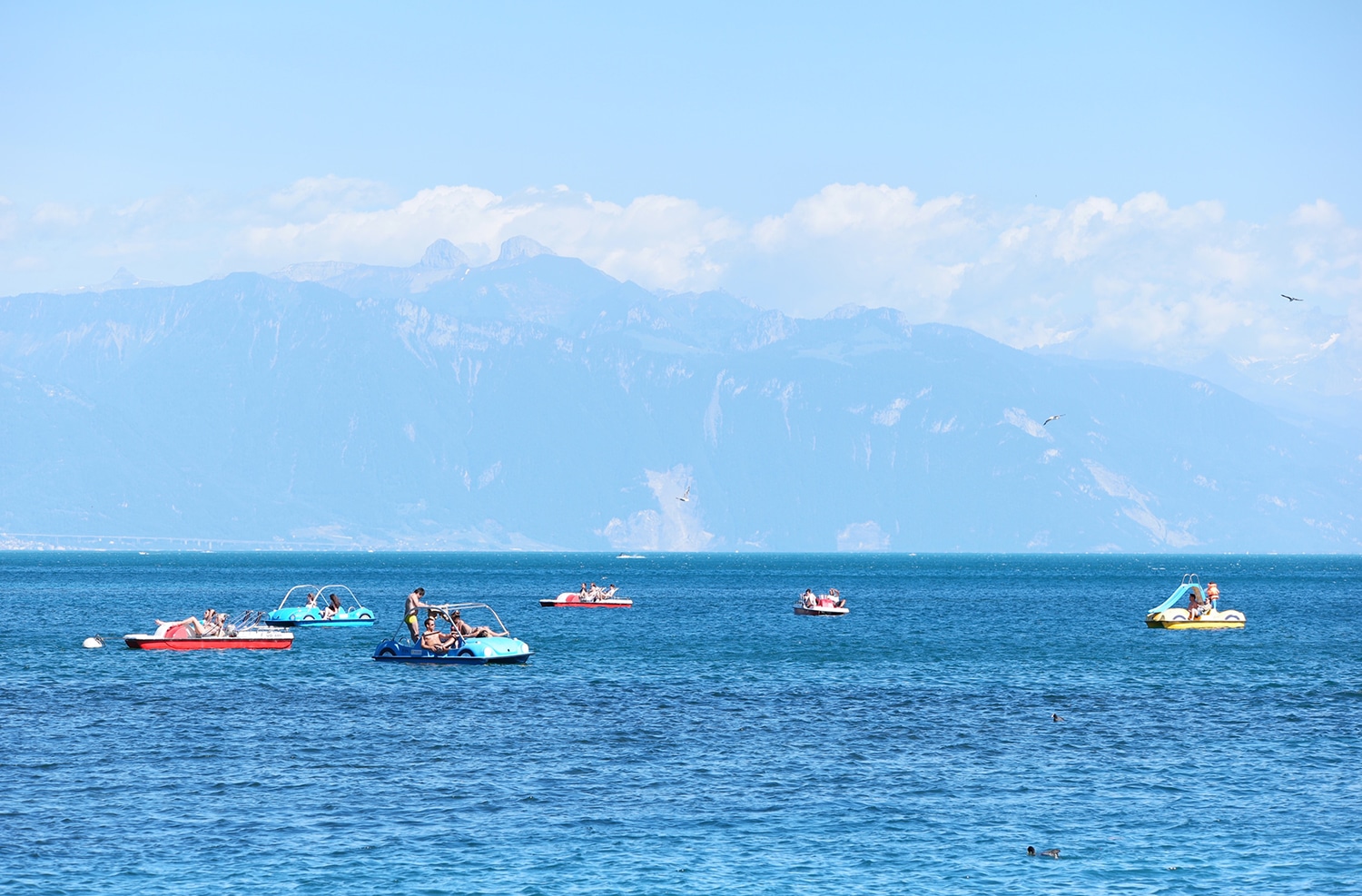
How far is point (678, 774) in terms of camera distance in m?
48.0

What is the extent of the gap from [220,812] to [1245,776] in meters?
28.6

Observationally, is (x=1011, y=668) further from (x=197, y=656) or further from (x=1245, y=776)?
(x=197, y=656)

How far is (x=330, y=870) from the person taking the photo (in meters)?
35.8

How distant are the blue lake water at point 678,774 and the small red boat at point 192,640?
6.92 feet

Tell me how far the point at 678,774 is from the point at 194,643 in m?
53.6

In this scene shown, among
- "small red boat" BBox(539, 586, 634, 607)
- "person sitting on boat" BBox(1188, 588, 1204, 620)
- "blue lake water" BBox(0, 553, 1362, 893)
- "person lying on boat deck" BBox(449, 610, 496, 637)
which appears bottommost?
"blue lake water" BBox(0, 553, 1362, 893)

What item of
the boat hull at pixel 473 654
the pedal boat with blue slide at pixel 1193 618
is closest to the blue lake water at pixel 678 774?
the boat hull at pixel 473 654

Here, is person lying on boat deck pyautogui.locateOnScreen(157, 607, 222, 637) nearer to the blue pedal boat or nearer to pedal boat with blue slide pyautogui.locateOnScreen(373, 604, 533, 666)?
pedal boat with blue slide pyautogui.locateOnScreen(373, 604, 533, 666)

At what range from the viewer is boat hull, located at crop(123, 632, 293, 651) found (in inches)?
3701

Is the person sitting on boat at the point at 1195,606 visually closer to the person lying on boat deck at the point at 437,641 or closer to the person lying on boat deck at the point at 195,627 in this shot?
the person lying on boat deck at the point at 437,641

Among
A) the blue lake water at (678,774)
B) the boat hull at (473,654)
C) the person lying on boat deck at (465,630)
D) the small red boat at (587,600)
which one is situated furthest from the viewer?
the small red boat at (587,600)

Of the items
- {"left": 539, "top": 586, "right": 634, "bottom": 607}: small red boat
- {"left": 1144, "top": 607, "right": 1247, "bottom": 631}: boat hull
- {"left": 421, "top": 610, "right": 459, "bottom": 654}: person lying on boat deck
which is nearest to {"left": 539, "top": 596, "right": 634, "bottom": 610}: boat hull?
{"left": 539, "top": 586, "right": 634, "bottom": 607}: small red boat

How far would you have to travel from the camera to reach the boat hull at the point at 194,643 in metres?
94.0

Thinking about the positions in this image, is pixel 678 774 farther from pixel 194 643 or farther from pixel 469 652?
pixel 194 643
